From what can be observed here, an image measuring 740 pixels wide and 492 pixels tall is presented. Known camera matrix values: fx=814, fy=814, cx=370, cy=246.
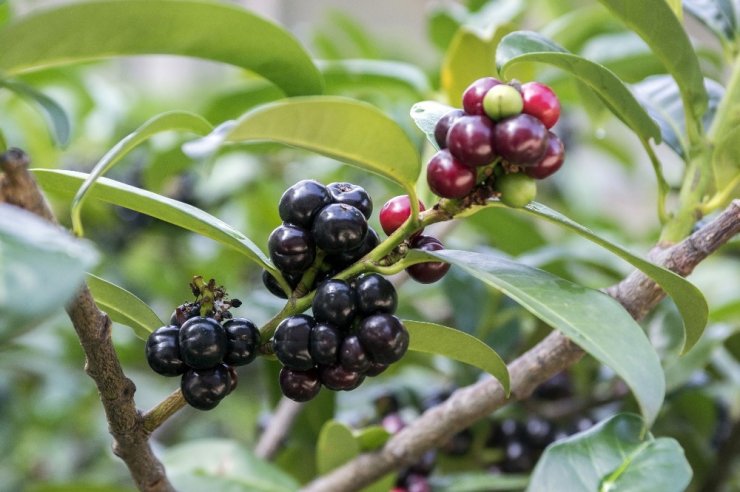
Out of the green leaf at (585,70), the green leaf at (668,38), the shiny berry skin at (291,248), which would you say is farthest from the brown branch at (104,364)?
the green leaf at (668,38)

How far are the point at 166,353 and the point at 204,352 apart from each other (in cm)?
4

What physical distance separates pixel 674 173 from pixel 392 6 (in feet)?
9.08

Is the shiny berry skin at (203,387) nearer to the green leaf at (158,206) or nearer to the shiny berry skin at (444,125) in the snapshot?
the green leaf at (158,206)

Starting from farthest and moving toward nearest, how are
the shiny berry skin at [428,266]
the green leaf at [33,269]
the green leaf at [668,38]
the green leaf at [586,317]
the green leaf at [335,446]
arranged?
1. the green leaf at [335,446]
2. the green leaf at [668,38]
3. the shiny berry skin at [428,266]
4. the green leaf at [586,317]
5. the green leaf at [33,269]

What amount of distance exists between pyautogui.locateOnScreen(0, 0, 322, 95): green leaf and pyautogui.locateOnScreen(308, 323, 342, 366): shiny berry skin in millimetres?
263

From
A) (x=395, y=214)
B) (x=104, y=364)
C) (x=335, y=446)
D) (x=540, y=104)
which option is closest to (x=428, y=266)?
(x=395, y=214)

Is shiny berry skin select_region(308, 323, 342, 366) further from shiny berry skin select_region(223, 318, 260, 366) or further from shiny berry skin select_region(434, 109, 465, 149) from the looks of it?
shiny berry skin select_region(434, 109, 465, 149)

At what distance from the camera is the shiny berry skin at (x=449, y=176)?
572 millimetres

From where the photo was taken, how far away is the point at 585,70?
2.27 ft

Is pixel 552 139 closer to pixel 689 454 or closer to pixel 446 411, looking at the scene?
pixel 446 411

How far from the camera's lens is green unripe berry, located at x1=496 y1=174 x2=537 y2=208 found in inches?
22.8

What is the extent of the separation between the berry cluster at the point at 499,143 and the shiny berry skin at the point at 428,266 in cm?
6

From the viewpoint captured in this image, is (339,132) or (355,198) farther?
(355,198)

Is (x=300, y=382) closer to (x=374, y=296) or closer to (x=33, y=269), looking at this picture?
(x=374, y=296)
